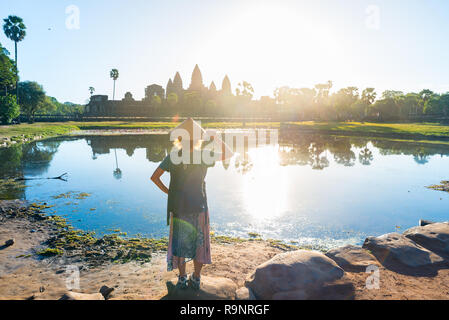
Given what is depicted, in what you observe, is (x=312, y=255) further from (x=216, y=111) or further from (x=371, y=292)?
(x=216, y=111)

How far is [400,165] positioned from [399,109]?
67638mm

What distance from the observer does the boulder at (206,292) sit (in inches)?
144

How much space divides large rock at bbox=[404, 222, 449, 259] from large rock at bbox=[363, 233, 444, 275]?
362 mm

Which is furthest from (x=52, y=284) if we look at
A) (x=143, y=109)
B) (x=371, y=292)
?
(x=143, y=109)

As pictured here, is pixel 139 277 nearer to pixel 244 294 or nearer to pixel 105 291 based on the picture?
pixel 105 291

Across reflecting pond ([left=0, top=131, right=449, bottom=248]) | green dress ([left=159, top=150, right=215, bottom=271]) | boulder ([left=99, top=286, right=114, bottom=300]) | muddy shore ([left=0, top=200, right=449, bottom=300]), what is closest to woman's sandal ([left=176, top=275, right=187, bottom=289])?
green dress ([left=159, top=150, right=215, bottom=271])

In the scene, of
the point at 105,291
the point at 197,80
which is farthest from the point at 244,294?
the point at 197,80

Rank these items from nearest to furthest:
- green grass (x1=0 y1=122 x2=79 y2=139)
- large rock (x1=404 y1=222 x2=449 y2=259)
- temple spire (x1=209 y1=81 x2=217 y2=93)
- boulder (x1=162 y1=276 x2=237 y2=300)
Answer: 1. boulder (x1=162 y1=276 x2=237 y2=300)
2. large rock (x1=404 y1=222 x2=449 y2=259)
3. green grass (x1=0 y1=122 x2=79 y2=139)
4. temple spire (x1=209 y1=81 x2=217 y2=93)

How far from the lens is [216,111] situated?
263 ft

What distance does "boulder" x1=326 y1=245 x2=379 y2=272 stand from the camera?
15.7 ft

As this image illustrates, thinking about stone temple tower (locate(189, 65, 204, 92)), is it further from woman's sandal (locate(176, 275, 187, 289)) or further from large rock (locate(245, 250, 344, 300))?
woman's sandal (locate(176, 275, 187, 289))

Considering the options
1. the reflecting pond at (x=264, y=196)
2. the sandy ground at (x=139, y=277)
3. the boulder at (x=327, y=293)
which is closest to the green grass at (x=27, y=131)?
the reflecting pond at (x=264, y=196)

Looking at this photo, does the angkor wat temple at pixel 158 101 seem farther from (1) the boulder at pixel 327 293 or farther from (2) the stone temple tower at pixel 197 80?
(1) the boulder at pixel 327 293

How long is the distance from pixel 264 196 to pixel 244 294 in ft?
22.8
